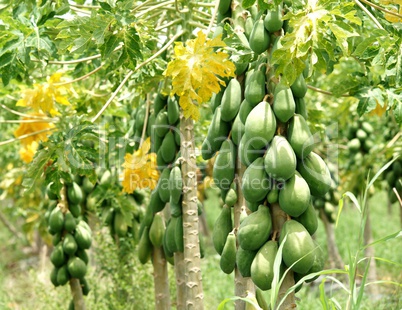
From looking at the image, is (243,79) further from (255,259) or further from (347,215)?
(347,215)

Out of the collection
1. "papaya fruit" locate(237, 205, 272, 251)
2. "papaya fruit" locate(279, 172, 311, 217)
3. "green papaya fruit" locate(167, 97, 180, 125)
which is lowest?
"green papaya fruit" locate(167, 97, 180, 125)

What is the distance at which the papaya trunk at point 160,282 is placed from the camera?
3246 mm

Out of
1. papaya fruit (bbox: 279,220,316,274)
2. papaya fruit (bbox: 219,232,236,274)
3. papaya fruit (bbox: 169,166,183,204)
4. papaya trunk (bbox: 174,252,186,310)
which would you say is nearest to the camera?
papaya fruit (bbox: 279,220,316,274)

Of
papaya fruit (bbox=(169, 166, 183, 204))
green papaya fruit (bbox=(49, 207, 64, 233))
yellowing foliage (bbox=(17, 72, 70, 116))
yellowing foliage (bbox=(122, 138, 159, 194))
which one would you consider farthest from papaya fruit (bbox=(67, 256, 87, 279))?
papaya fruit (bbox=(169, 166, 183, 204))

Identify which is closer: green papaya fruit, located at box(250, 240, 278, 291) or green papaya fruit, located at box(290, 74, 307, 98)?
green papaya fruit, located at box(250, 240, 278, 291)

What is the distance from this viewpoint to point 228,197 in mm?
2299

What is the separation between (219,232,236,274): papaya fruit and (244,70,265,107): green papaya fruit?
0.52 meters

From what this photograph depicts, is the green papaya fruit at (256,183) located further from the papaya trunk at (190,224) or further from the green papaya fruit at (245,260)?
the papaya trunk at (190,224)

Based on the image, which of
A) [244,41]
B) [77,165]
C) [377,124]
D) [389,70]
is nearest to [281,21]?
[244,41]

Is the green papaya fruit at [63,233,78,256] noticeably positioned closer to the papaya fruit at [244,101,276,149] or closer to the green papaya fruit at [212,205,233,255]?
the green papaya fruit at [212,205,233,255]

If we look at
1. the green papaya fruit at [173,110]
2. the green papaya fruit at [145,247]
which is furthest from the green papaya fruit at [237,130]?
the green papaya fruit at [145,247]

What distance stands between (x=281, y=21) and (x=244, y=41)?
0.76ft

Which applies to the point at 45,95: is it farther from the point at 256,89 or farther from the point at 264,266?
the point at 264,266

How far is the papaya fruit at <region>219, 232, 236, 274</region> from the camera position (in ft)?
7.29
